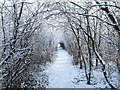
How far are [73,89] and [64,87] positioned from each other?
22.7 inches

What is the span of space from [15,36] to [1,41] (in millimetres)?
496

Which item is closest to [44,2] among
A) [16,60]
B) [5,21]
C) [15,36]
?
[5,21]

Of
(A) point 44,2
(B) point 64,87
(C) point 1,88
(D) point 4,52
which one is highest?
(A) point 44,2

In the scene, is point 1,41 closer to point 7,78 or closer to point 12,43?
point 12,43

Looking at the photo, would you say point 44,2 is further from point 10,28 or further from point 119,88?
point 119,88

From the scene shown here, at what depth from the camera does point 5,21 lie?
13.9ft

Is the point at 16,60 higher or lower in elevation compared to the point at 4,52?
lower

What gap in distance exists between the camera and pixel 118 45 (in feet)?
15.5

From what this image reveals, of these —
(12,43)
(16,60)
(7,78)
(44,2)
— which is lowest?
(7,78)

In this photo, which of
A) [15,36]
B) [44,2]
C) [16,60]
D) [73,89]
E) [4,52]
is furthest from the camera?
[73,89]

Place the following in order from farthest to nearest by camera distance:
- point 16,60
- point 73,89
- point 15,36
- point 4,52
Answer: point 73,89, point 16,60, point 15,36, point 4,52

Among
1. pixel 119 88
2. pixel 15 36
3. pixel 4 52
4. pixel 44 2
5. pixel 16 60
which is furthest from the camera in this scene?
pixel 44 2

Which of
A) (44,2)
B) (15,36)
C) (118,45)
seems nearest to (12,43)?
(15,36)

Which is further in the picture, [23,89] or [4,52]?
[23,89]
